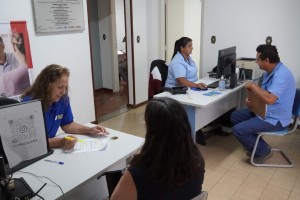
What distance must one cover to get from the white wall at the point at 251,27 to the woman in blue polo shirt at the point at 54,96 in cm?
282

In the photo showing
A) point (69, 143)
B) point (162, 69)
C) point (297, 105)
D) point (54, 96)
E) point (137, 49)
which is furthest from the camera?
point (137, 49)

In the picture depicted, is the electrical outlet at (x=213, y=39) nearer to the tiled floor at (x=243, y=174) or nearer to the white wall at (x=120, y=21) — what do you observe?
the tiled floor at (x=243, y=174)

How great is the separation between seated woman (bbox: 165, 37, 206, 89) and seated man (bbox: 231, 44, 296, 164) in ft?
2.21

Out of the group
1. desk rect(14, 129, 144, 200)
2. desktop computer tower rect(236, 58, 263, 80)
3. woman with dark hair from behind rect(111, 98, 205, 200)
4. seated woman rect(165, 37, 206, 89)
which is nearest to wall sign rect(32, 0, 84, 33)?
seated woman rect(165, 37, 206, 89)

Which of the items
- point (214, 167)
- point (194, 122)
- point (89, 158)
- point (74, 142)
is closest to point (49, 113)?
point (74, 142)

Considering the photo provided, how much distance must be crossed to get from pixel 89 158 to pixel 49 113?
1.73 ft

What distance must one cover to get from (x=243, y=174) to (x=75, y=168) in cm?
181

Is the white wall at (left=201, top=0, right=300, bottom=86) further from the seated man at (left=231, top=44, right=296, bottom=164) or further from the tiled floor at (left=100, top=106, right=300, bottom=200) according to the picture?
the tiled floor at (left=100, top=106, right=300, bottom=200)

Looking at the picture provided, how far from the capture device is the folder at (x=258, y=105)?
2721 mm

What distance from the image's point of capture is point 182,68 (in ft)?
10.8

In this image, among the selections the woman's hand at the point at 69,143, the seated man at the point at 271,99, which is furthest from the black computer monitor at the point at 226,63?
the woman's hand at the point at 69,143

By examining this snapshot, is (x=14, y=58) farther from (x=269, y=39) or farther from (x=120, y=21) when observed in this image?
(x=120, y=21)

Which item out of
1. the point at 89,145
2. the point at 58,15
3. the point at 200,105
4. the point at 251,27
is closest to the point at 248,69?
the point at 251,27

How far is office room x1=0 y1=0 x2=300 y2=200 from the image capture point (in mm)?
2559
